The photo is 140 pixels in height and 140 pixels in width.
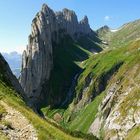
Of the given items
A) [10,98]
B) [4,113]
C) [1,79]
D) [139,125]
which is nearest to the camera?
[4,113]

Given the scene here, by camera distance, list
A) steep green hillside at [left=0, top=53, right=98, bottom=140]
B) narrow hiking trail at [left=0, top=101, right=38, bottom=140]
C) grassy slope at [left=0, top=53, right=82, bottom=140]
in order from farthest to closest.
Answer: grassy slope at [left=0, top=53, right=82, bottom=140], steep green hillside at [left=0, top=53, right=98, bottom=140], narrow hiking trail at [left=0, top=101, right=38, bottom=140]

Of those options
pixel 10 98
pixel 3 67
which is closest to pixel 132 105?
pixel 3 67

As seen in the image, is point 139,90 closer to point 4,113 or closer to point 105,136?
point 105,136

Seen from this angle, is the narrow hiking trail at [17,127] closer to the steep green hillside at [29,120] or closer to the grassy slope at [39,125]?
the steep green hillside at [29,120]

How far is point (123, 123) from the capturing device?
7288 inches

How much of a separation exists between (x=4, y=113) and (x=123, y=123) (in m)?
140

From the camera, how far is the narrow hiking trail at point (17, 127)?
Result: 47.7 m

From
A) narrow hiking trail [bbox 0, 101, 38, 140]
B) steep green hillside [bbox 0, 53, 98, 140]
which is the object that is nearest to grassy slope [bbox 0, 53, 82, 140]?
steep green hillside [bbox 0, 53, 98, 140]

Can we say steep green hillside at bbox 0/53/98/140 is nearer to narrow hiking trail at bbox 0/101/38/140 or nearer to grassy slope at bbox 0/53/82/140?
grassy slope at bbox 0/53/82/140

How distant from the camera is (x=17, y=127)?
49.2 m

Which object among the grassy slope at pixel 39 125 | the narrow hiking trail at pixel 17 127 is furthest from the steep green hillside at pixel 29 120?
the narrow hiking trail at pixel 17 127

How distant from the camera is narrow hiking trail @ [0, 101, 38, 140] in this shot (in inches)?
1877

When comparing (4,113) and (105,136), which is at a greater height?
(4,113)

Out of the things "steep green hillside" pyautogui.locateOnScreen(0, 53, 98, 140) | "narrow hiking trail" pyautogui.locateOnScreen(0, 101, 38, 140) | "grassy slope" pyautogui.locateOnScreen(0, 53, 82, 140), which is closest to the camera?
"narrow hiking trail" pyautogui.locateOnScreen(0, 101, 38, 140)
